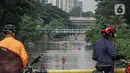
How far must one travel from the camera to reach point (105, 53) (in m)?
7.34

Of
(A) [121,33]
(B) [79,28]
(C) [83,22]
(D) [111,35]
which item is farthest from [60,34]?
(D) [111,35]

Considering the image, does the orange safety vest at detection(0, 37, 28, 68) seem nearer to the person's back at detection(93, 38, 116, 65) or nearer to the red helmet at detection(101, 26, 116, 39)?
the person's back at detection(93, 38, 116, 65)

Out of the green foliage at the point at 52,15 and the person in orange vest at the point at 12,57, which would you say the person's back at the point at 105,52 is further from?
the green foliage at the point at 52,15

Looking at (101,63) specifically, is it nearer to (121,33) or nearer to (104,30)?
(104,30)

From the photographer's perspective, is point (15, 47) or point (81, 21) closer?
point (15, 47)

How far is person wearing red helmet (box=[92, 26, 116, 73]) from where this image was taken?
7.22m

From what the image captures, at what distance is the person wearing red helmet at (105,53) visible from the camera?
722 cm

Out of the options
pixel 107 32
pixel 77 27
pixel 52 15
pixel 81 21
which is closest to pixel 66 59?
pixel 107 32

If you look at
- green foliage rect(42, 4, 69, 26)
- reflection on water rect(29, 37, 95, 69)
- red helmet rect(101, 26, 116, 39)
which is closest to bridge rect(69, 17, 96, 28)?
green foliage rect(42, 4, 69, 26)

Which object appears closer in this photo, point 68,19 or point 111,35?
point 111,35

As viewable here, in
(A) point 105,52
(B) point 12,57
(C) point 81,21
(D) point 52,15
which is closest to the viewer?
(B) point 12,57

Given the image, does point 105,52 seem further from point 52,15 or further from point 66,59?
point 52,15

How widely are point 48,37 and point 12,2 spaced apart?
114 meters

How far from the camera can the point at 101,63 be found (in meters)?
7.35
